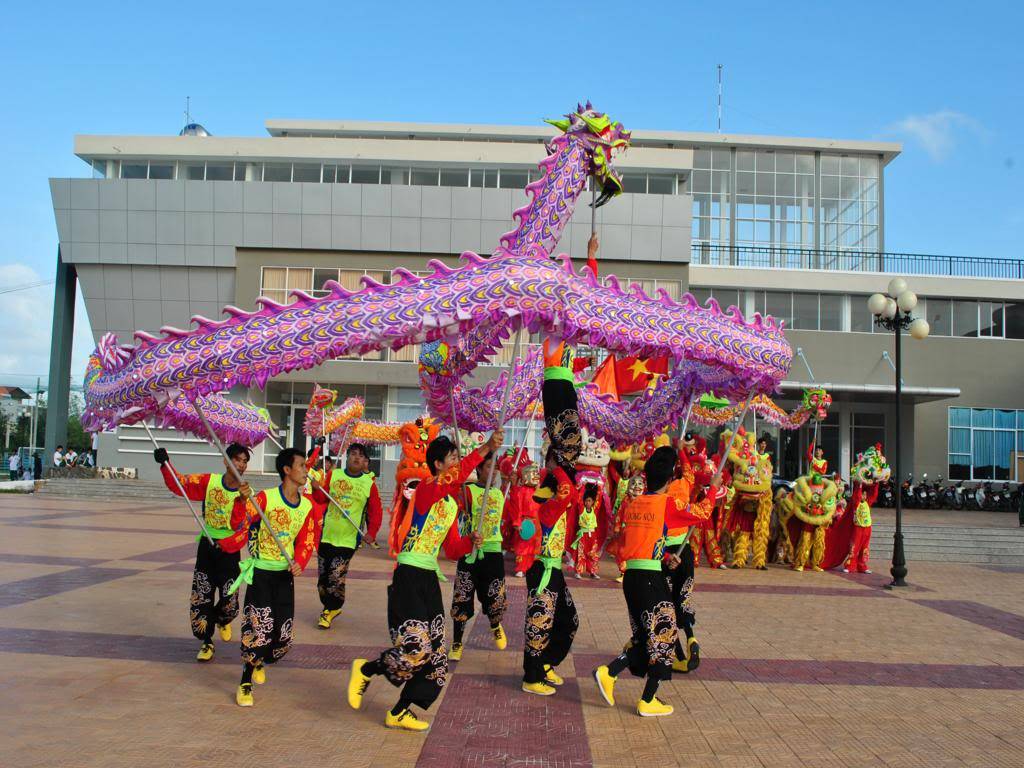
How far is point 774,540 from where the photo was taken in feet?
48.8

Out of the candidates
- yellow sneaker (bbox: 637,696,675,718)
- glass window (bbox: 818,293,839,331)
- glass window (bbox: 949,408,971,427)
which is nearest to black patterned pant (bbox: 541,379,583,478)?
yellow sneaker (bbox: 637,696,675,718)

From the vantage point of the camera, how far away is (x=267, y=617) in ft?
18.9

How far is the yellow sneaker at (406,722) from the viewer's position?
5281 mm

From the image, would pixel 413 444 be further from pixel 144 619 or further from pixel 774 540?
pixel 774 540

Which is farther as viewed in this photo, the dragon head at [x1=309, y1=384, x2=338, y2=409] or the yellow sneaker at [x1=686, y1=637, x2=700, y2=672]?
the dragon head at [x1=309, y1=384, x2=338, y2=409]

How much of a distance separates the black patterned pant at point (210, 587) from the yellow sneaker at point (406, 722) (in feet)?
7.16

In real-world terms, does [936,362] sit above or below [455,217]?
below

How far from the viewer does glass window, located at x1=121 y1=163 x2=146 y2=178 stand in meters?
31.1

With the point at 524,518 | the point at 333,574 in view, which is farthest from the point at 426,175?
the point at 524,518

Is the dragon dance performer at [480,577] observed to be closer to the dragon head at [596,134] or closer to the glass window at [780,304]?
the dragon head at [596,134]

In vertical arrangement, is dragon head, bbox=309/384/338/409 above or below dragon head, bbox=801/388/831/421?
below

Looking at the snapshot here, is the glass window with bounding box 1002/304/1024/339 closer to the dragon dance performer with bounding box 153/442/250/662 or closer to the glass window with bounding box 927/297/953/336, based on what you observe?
the glass window with bounding box 927/297/953/336

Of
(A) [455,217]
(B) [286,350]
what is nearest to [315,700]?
(B) [286,350]

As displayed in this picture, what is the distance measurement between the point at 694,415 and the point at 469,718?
1054 cm
